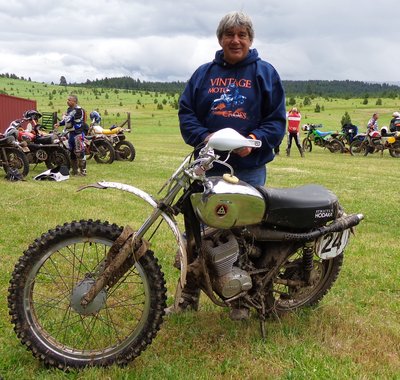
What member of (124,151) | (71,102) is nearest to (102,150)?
(124,151)

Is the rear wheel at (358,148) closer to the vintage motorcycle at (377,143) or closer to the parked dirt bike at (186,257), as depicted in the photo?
the vintage motorcycle at (377,143)

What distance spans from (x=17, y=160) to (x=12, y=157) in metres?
0.14

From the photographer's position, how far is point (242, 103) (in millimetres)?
3289

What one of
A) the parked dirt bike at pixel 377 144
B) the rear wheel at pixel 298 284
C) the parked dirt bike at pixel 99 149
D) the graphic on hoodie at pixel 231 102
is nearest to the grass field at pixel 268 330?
the rear wheel at pixel 298 284

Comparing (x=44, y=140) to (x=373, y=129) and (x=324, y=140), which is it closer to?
(x=324, y=140)

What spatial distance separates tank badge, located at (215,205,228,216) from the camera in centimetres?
276

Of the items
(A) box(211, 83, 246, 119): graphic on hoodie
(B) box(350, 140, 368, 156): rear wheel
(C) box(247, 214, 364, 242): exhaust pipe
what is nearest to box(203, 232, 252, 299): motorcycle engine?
(C) box(247, 214, 364, 242): exhaust pipe

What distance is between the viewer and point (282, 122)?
133 inches

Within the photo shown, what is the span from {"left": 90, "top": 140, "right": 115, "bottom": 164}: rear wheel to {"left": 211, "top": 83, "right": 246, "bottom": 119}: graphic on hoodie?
1071 centimetres

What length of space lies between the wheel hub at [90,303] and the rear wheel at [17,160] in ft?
26.3

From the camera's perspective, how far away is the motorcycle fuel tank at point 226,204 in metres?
2.75

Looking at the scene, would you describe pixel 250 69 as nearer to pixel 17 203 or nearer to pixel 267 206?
pixel 267 206

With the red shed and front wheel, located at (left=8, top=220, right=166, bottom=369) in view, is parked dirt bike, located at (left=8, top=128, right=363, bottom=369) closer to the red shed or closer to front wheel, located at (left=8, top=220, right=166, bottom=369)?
front wheel, located at (left=8, top=220, right=166, bottom=369)

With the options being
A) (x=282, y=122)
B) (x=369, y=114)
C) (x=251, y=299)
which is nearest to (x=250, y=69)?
(x=282, y=122)
